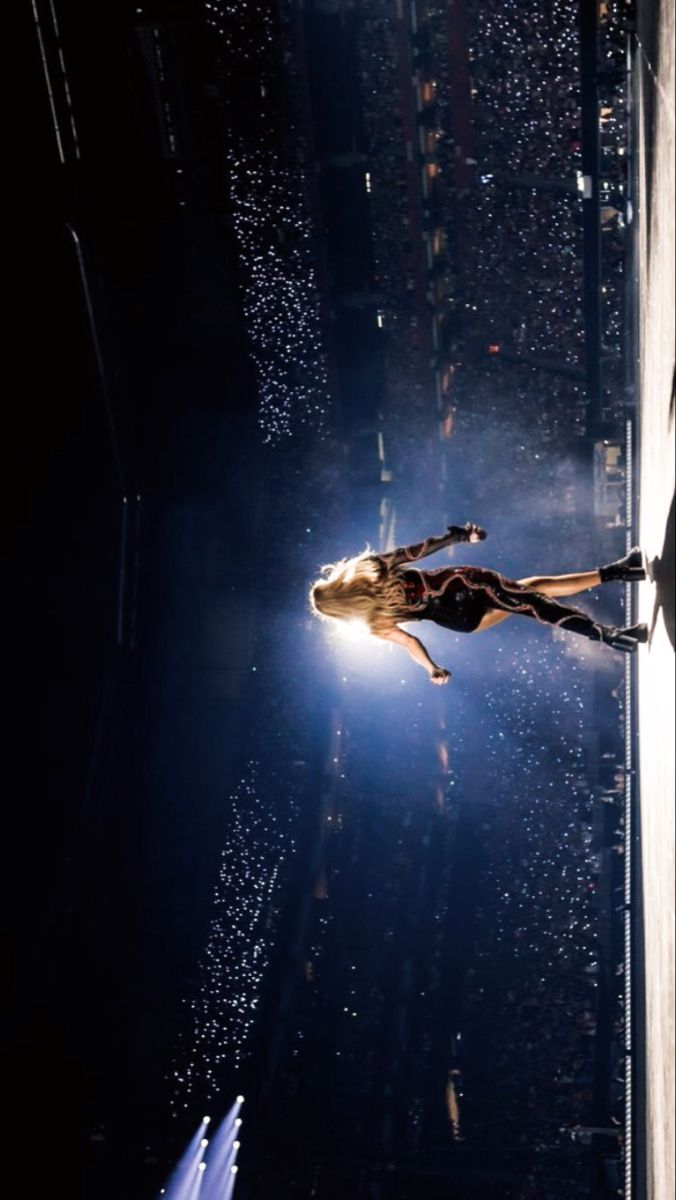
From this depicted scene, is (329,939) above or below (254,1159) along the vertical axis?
above

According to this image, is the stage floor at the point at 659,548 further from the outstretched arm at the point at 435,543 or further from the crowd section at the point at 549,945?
the crowd section at the point at 549,945

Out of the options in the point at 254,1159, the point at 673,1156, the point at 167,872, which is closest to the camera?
the point at 673,1156

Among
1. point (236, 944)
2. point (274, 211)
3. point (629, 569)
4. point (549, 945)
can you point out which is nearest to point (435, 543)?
point (629, 569)

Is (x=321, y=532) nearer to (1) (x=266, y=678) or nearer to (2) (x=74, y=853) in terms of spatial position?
(1) (x=266, y=678)

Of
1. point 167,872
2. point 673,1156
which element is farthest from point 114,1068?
point 673,1156

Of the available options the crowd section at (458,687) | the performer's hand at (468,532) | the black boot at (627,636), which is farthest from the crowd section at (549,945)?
the black boot at (627,636)

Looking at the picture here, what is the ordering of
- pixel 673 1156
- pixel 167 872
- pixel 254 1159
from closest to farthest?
pixel 673 1156 < pixel 254 1159 < pixel 167 872
